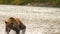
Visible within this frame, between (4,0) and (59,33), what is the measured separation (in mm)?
12358

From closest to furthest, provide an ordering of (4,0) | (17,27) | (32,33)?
(17,27), (32,33), (4,0)

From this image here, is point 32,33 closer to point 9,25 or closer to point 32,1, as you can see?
point 9,25

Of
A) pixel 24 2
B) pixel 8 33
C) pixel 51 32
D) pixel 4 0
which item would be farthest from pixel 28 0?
pixel 8 33

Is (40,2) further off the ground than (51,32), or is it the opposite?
(40,2)

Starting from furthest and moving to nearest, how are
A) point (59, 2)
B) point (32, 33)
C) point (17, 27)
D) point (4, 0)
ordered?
point (4, 0), point (59, 2), point (32, 33), point (17, 27)

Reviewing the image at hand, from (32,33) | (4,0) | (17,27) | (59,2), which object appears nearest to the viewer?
(17,27)

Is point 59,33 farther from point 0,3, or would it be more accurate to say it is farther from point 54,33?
point 0,3

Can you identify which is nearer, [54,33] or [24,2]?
[54,33]

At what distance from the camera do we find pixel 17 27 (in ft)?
13.3

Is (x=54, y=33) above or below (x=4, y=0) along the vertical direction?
below

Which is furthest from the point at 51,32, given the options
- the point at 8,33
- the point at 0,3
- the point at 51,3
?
the point at 0,3

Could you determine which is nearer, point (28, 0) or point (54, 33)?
point (54, 33)

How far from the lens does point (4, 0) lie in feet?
58.0

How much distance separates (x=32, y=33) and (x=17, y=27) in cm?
137
